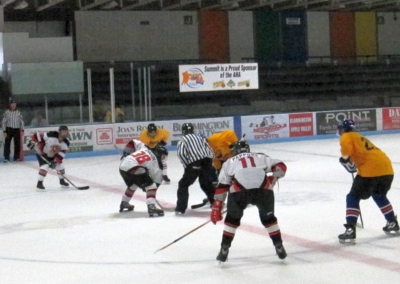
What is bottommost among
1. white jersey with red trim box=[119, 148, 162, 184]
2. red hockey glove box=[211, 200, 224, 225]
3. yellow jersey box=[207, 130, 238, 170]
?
red hockey glove box=[211, 200, 224, 225]

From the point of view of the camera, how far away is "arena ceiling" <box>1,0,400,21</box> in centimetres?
2034

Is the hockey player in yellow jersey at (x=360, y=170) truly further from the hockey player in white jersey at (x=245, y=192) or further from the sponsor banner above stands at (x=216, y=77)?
the sponsor banner above stands at (x=216, y=77)

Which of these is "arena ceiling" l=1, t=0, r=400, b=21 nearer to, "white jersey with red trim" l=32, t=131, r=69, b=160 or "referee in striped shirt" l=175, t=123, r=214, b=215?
"white jersey with red trim" l=32, t=131, r=69, b=160

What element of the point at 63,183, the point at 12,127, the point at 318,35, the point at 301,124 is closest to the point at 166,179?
the point at 63,183

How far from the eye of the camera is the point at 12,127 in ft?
48.0

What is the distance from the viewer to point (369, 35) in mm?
24844

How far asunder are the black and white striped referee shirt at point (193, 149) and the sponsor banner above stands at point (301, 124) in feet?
32.9

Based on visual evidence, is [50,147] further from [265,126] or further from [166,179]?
[265,126]

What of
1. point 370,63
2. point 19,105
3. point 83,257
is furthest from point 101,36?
point 83,257

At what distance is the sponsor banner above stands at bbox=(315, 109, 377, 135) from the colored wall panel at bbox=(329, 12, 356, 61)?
6000 mm

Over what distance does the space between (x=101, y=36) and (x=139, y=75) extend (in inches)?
187

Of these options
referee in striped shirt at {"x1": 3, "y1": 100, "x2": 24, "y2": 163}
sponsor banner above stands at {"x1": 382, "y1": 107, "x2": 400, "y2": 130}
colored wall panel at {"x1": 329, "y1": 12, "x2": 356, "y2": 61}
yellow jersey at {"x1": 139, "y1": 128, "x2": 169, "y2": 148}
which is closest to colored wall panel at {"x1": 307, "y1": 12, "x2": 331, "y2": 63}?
colored wall panel at {"x1": 329, "y1": 12, "x2": 356, "y2": 61}

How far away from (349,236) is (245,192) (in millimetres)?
1139

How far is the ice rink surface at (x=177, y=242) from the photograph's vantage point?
204 inches
